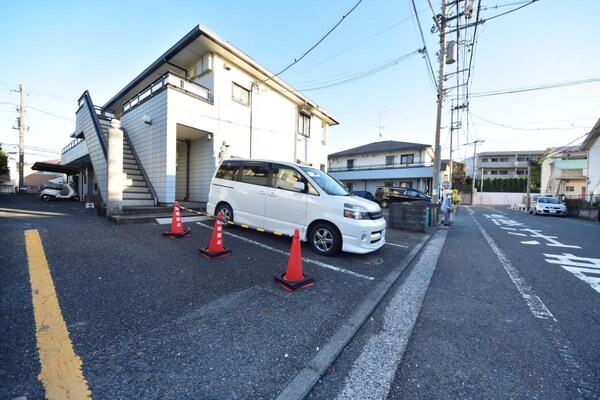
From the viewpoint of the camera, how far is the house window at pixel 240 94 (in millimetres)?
10523

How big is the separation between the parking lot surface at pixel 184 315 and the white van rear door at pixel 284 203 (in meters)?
0.62

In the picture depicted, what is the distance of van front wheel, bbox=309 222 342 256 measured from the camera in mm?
4500

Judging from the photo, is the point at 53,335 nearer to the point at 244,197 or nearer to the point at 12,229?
the point at 244,197

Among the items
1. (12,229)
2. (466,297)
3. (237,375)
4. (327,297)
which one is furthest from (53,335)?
(12,229)

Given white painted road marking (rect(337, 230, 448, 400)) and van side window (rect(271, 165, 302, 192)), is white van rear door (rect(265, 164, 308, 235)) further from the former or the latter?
white painted road marking (rect(337, 230, 448, 400))

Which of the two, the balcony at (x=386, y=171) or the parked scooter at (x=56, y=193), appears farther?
the balcony at (x=386, y=171)

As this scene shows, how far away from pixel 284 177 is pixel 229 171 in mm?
1765

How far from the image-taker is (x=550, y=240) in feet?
23.9

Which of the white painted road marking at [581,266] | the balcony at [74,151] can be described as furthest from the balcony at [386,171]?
the balcony at [74,151]

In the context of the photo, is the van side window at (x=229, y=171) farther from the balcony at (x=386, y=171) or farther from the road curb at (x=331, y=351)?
the balcony at (x=386, y=171)

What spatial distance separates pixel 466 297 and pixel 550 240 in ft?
21.8

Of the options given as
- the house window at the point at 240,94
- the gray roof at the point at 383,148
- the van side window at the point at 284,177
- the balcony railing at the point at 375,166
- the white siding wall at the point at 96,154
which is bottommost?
the van side window at the point at 284,177

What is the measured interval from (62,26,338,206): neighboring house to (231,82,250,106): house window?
0.02 meters

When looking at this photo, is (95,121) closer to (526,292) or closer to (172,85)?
(172,85)
